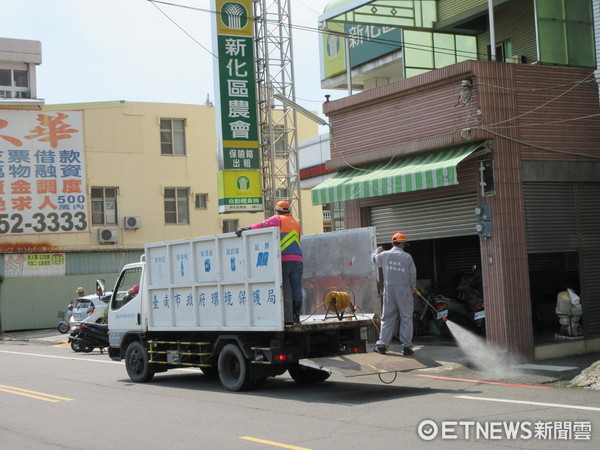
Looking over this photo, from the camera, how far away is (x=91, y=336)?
21.3m

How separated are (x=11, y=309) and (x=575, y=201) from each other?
23.4 meters

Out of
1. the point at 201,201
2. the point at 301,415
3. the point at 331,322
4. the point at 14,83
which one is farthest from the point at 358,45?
the point at 14,83

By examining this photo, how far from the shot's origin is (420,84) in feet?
49.9

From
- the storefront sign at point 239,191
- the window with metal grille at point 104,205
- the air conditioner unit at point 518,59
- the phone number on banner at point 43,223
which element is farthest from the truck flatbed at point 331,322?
the window with metal grille at point 104,205

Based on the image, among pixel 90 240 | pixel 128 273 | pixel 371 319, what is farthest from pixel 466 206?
pixel 90 240

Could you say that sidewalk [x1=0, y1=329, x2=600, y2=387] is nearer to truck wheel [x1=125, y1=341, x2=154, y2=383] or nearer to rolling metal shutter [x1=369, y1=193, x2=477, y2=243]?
rolling metal shutter [x1=369, y1=193, x2=477, y2=243]

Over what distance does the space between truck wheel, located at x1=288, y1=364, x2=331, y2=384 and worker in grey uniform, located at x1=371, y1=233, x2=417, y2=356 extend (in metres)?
1.51

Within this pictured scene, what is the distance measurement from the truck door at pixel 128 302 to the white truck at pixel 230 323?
0.03m

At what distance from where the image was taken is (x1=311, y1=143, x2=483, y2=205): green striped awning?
1393 centimetres

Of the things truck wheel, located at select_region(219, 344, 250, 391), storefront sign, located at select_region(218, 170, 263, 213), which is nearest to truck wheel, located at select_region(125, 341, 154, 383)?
truck wheel, located at select_region(219, 344, 250, 391)

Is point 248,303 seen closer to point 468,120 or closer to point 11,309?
point 468,120

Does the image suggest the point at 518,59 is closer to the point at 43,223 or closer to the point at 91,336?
the point at 91,336

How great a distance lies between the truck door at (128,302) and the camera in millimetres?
14305

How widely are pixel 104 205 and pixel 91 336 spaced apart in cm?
1285
